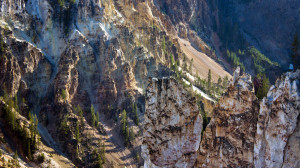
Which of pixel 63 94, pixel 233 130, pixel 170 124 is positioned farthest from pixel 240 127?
pixel 63 94

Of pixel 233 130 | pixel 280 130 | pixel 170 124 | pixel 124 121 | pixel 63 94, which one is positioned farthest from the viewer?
pixel 124 121

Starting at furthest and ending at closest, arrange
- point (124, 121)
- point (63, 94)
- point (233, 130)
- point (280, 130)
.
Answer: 1. point (124, 121)
2. point (63, 94)
3. point (233, 130)
4. point (280, 130)

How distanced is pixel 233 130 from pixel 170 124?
490 cm

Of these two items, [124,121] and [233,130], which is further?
[124,121]

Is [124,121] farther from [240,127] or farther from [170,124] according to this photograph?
[240,127]

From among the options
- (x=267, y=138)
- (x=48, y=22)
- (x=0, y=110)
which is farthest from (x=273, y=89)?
(x=48, y=22)

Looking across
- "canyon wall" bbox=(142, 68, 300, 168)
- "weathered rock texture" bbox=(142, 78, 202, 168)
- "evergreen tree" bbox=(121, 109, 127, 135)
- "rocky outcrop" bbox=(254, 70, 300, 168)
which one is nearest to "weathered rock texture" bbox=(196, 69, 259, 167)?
"canyon wall" bbox=(142, 68, 300, 168)

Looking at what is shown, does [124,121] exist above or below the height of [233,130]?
below

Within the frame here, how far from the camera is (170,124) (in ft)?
80.8

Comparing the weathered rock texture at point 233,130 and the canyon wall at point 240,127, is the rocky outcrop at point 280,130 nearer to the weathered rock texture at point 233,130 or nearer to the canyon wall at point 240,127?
the canyon wall at point 240,127

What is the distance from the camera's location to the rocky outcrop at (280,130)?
836 inches

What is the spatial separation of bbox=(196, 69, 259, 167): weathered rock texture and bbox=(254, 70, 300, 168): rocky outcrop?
2.90 ft

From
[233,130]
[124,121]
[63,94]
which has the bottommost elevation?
[124,121]

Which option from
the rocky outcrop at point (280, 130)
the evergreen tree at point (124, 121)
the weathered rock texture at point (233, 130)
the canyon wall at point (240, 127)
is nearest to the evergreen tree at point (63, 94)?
the evergreen tree at point (124, 121)
